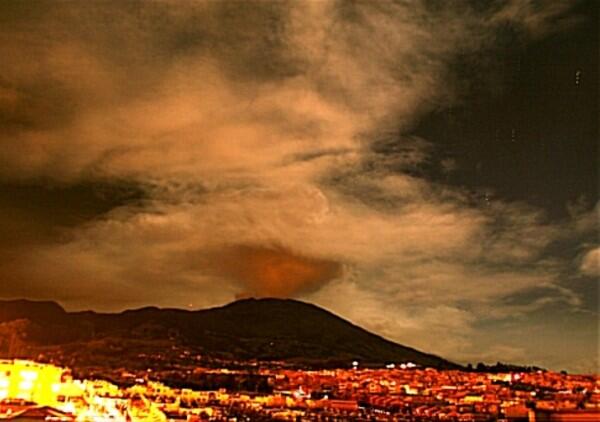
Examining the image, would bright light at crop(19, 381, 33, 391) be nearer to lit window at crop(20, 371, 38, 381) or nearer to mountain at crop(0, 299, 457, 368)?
lit window at crop(20, 371, 38, 381)

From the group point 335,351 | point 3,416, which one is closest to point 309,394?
point 3,416

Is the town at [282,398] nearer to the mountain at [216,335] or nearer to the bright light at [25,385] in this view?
the bright light at [25,385]

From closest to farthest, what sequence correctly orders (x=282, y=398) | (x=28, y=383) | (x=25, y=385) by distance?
(x=25, y=385), (x=28, y=383), (x=282, y=398)

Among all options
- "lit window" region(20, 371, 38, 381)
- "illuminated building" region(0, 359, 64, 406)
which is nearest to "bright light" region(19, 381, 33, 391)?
"illuminated building" region(0, 359, 64, 406)

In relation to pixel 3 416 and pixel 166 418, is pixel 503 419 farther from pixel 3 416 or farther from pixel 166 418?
pixel 3 416

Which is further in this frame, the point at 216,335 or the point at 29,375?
the point at 216,335

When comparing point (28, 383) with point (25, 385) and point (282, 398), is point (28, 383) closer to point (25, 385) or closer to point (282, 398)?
point (25, 385)

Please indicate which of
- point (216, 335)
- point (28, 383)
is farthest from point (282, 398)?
point (216, 335)

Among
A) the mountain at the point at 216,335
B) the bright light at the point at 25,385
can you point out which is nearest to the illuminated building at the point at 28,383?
the bright light at the point at 25,385
